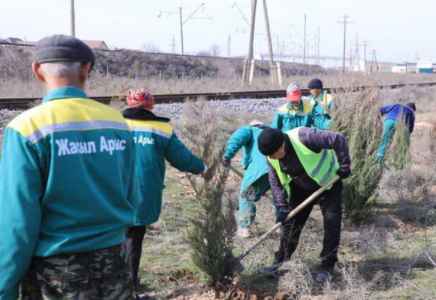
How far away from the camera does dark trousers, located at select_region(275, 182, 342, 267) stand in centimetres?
446

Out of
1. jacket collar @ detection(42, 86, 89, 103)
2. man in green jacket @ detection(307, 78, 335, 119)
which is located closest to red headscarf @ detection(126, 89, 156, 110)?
jacket collar @ detection(42, 86, 89, 103)

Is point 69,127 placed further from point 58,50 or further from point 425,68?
point 425,68

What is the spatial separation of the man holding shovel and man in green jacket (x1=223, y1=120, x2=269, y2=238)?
30.3 inches

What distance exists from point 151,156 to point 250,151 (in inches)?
81.5

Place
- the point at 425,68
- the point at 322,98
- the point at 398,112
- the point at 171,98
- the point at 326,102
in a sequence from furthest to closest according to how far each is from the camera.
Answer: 1. the point at 425,68
2. the point at 171,98
3. the point at 398,112
4. the point at 322,98
5. the point at 326,102

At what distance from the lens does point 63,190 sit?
206 centimetres

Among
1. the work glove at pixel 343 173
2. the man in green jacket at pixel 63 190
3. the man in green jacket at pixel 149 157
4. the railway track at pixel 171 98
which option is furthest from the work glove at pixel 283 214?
the railway track at pixel 171 98

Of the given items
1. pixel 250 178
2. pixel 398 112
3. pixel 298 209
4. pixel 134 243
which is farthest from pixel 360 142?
pixel 134 243

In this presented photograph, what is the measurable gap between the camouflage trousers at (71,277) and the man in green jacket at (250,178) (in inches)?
127

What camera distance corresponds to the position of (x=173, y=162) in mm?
3895

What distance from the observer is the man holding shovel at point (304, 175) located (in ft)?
14.0

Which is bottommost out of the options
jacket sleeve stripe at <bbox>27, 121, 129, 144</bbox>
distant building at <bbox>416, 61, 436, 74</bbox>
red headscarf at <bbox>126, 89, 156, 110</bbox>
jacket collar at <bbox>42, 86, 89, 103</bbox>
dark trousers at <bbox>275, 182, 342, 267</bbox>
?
dark trousers at <bbox>275, 182, 342, 267</bbox>

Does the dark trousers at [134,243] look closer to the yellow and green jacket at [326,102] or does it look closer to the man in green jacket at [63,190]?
the man in green jacket at [63,190]

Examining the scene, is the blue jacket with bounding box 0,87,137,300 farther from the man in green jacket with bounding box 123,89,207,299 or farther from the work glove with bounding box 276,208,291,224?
the work glove with bounding box 276,208,291,224
